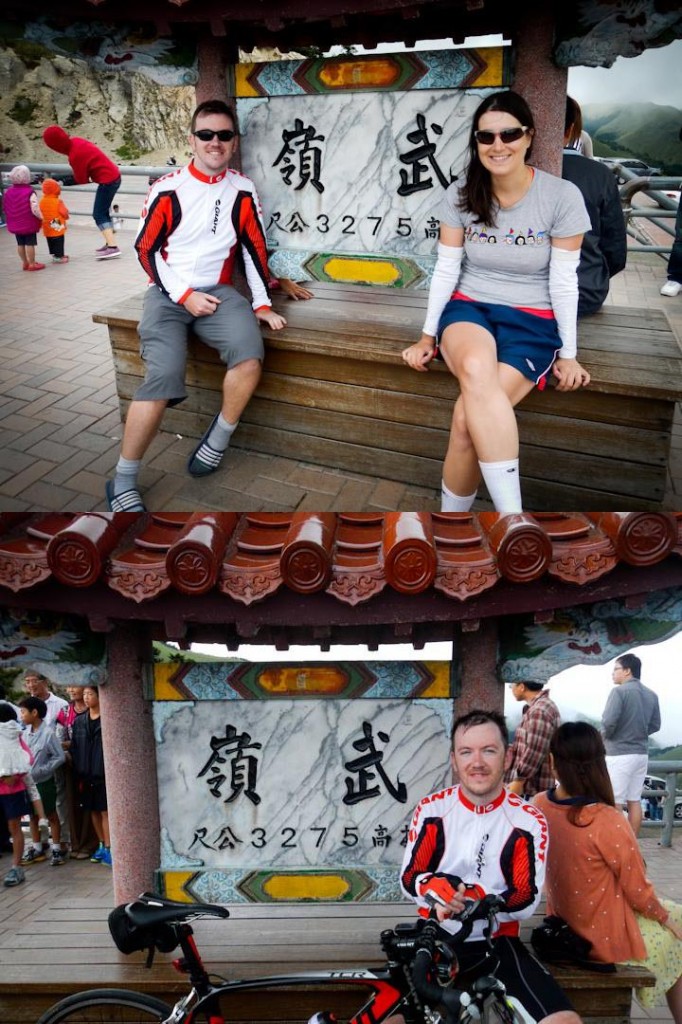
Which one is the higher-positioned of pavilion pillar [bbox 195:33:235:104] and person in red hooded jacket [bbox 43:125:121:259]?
person in red hooded jacket [bbox 43:125:121:259]

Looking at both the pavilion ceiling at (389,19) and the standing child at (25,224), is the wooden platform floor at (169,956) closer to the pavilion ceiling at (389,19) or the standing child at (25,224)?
the pavilion ceiling at (389,19)

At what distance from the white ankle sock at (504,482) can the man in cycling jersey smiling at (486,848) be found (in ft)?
2.40

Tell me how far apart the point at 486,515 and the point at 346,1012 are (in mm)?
2188

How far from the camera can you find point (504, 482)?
10.2 ft

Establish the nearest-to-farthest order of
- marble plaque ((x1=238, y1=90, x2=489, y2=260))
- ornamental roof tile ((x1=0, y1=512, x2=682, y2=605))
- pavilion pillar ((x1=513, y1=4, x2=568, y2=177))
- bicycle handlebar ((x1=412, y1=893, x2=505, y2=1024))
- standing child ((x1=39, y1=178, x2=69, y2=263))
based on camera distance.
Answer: ornamental roof tile ((x1=0, y1=512, x2=682, y2=605)) < bicycle handlebar ((x1=412, y1=893, x2=505, y2=1024)) < pavilion pillar ((x1=513, y1=4, x2=568, y2=177)) < marble plaque ((x1=238, y1=90, x2=489, y2=260)) < standing child ((x1=39, y1=178, x2=69, y2=263))

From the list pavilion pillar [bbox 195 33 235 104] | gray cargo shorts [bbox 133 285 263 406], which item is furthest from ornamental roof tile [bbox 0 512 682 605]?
pavilion pillar [bbox 195 33 235 104]

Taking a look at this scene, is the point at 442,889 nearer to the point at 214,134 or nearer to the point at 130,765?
the point at 130,765

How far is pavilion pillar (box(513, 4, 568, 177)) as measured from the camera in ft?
11.0

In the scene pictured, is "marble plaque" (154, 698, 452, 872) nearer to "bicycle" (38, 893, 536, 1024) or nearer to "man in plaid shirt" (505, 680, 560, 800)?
"bicycle" (38, 893, 536, 1024)

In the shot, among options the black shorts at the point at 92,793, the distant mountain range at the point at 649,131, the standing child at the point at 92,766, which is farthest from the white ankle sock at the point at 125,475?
the distant mountain range at the point at 649,131

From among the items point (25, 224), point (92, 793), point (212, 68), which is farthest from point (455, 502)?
point (25, 224)

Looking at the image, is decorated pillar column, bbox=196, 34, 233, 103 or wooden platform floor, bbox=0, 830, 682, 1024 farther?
decorated pillar column, bbox=196, 34, 233, 103

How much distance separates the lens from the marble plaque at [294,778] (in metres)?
3.55

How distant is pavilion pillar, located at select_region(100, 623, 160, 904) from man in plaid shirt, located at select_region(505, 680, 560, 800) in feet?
7.44
